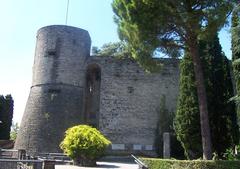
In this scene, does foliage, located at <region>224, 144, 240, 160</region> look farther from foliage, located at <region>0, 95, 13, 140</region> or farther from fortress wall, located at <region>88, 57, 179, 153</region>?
foliage, located at <region>0, 95, 13, 140</region>

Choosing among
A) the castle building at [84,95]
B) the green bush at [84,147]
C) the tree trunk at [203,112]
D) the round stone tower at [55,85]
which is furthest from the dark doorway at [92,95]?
the tree trunk at [203,112]

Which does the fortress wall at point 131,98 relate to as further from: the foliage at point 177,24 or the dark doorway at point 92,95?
the foliage at point 177,24

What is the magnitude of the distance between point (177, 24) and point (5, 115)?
2248 centimetres

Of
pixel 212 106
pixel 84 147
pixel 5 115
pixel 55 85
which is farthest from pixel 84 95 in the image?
pixel 212 106

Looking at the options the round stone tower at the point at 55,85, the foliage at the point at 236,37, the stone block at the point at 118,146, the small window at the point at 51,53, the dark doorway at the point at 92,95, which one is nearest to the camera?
the foliage at the point at 236,37

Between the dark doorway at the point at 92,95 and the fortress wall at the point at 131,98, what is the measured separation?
1.34 metres

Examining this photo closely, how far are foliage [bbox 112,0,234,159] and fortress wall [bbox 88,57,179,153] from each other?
1149 centimetres

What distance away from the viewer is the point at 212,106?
1720cm

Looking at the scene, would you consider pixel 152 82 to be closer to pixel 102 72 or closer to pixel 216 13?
pixel 102 72

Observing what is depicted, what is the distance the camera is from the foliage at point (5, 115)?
31.6 metres

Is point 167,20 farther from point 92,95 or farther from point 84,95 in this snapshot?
point 92,95

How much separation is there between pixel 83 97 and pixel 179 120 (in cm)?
936

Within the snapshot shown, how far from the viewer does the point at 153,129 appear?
80.3 ft

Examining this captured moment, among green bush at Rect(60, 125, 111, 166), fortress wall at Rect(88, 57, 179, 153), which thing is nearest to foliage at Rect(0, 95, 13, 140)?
fortress wall at Rect(88, 57, 179, 153)
